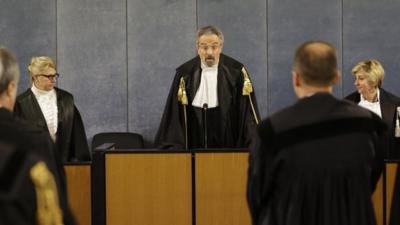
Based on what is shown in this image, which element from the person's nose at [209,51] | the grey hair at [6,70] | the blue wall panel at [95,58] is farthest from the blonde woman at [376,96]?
the grey hair at [6,70]

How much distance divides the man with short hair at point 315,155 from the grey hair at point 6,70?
3.89ft

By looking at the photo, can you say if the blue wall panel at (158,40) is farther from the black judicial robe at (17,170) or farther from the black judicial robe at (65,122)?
the black judicial robe at (17,170)

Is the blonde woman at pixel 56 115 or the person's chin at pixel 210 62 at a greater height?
the person's chin at pixel 210 62

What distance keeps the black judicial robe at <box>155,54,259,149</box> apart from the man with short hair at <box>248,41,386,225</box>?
3515 mm

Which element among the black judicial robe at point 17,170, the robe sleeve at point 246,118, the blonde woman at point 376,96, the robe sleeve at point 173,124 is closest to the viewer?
the black judicial robe at point 17,170

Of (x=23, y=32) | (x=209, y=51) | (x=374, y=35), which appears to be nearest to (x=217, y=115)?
(x=209, y=51)

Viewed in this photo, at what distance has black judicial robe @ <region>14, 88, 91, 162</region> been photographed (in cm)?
830

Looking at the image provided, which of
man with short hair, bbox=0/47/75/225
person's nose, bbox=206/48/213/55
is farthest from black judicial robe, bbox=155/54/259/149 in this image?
man with short hair, bbox=0/47/75/225

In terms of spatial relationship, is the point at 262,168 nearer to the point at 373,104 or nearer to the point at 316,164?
the point at 316,164

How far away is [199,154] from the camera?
6598 mm

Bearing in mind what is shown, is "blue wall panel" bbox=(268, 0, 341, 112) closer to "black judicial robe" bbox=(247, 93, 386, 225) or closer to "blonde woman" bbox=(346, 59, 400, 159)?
"blonde woman" bbox=(346, 59, 400, 159)

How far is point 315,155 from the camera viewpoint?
4.10 m

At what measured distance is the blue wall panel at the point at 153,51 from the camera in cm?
1019

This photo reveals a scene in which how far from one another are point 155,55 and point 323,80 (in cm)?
626
